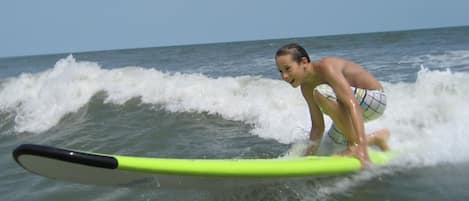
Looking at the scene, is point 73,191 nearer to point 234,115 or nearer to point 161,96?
point 234,115

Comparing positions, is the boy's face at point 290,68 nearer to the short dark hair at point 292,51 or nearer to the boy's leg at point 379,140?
the short dark hair at point 292,51

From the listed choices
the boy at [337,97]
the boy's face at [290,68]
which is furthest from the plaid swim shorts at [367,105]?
the boy's face at [290,68]

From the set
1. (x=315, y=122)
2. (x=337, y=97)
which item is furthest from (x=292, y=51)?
(x=315, y=122)

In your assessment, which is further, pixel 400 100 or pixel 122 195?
pixel 400 100

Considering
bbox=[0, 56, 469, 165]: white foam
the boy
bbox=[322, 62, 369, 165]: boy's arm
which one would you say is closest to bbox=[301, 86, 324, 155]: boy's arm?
the boy

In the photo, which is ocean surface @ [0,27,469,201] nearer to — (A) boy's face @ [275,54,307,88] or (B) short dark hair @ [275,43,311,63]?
(A) boy's face @ [275,54,307,88]

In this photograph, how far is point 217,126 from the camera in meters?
6.46

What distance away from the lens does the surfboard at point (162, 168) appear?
8.95 feet

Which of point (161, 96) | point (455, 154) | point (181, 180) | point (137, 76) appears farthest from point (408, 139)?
point (137, 76)

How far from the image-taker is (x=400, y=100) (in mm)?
6234

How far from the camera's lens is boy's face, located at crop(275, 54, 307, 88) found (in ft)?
10.7

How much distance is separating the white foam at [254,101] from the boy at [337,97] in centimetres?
28

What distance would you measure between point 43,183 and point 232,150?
1816 millimetres

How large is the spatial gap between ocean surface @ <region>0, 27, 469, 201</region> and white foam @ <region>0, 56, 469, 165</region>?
16 millimetres
